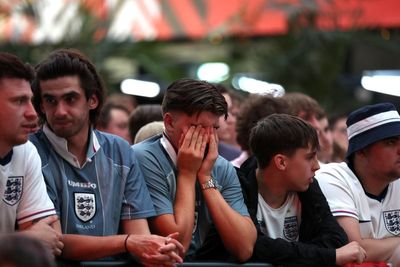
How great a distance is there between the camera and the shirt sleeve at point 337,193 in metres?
6.04

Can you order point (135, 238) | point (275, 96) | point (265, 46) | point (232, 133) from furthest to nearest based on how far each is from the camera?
point (265, 46)
point (232, 133)
point (275, 96)
point (135, 238)

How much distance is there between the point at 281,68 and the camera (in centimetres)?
1545

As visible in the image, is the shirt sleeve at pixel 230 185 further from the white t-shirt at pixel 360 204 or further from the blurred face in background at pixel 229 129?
the blurred face in background at pixel 229 129

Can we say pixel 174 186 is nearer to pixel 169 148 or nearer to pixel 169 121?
pixel 169 148

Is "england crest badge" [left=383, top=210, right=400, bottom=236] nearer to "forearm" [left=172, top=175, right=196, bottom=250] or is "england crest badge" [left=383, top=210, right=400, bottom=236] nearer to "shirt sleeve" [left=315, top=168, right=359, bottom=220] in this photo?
"shirt sleeve" [left=315, top=168, right=359, bottom=220]

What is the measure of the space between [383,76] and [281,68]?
1675 mm

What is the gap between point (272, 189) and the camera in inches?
230

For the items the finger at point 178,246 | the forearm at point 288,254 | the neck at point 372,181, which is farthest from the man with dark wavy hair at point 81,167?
the neck at point 372,181

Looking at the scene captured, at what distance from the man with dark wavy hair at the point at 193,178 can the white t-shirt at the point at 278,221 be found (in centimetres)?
22

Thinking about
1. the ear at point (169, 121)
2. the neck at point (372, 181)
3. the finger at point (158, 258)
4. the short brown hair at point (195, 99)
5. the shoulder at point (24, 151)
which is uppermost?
the short brown hair at point (195, 99)

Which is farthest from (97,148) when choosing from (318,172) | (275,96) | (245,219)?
(275,96)

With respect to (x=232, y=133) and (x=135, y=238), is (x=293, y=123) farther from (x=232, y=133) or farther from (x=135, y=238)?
(x=232, y=133)

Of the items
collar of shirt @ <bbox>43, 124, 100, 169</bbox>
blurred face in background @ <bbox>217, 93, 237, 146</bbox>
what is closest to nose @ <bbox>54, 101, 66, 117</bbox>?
collar of shirt @ <bbox>43, 124, 100, 169</bbox>

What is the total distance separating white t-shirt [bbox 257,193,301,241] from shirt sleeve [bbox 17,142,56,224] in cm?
135
